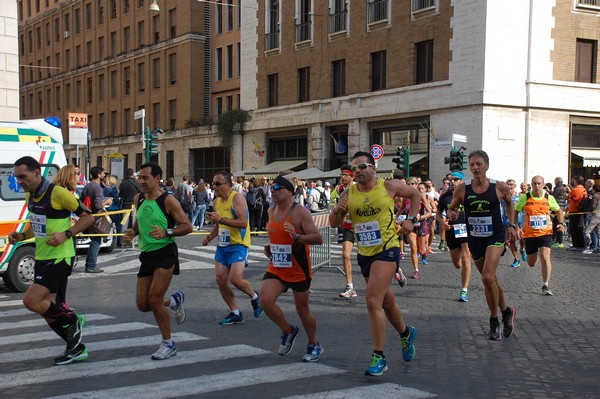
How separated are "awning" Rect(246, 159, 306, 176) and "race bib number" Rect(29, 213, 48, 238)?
29.5 m

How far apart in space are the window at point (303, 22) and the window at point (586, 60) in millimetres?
12768

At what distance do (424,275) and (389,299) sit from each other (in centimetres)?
734

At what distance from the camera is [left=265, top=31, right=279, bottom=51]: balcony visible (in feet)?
125

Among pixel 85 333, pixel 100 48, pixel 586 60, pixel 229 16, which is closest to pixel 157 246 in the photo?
pixel 85 333

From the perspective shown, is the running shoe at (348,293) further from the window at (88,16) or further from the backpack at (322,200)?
the window at (88,16)

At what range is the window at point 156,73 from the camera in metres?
49.9

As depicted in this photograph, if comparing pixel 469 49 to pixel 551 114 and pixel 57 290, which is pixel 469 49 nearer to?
pixel 551 114

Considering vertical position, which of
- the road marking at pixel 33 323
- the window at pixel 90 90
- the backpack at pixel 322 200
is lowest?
the road marking at pixel 33 323

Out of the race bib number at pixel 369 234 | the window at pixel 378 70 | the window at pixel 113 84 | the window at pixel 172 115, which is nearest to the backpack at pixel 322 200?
the window at pixel 378 70

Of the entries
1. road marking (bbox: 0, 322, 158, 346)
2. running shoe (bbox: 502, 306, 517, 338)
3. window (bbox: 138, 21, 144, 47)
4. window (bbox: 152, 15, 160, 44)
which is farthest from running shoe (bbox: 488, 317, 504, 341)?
window (bbox: 138, 21, 144, 47)

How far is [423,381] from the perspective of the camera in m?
6.12

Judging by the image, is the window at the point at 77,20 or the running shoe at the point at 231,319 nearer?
the running shoe at the point at 231,319

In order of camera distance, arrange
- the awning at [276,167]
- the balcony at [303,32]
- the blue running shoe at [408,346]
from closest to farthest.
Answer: the blue running shoe at [408,346] < the balcony at [303,32] < the awning at [276,167]

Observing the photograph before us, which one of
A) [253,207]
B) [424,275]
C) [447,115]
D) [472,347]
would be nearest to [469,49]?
[447,115]
